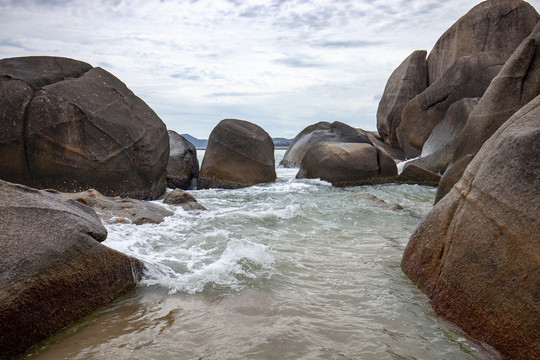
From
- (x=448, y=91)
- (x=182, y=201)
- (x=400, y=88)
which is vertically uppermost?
(x=400, y=88)

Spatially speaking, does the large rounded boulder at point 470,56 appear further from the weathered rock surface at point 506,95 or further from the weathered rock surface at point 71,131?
the weathered rock surface at point 71,131

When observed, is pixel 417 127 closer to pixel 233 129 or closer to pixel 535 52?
pixel 233 129

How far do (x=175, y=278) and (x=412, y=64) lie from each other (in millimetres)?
→ 18043

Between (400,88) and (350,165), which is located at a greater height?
(400,88)

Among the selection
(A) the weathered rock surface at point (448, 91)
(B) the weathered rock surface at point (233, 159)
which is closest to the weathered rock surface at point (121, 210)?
(B) the weathered rock surface at point (233, 159)

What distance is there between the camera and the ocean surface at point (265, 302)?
3014 mm

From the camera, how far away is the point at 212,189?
45.8 feet

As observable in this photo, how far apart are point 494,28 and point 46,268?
17765 mm

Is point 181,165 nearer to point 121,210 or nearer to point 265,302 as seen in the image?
point 121,210

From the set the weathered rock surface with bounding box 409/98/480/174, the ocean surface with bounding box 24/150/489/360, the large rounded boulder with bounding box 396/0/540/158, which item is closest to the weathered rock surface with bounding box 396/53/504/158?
the large rounded boulder with bounding box 396/0/540/158

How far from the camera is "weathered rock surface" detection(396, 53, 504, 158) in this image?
1520 centimetres

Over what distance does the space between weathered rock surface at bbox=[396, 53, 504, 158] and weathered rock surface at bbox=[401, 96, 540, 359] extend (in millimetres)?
12427

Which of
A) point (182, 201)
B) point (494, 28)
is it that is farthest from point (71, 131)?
point (494, 28)

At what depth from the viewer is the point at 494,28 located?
16.6 meters
